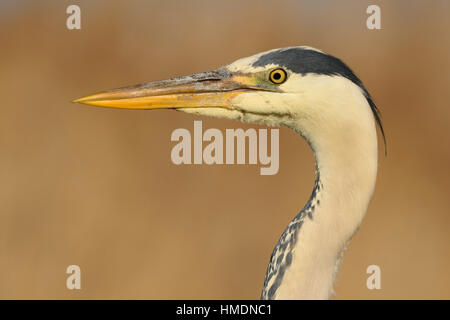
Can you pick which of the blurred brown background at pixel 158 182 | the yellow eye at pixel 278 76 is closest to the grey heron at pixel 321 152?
the yellow eye at pixel 278 76

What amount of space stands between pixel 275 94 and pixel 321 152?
0.92ft

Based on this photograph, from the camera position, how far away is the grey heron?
1.93 meters

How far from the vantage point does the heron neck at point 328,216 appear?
6.31ft

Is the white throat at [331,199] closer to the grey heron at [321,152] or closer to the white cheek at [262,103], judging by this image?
the grey heron at [321,152]

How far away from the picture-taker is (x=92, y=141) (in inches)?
327

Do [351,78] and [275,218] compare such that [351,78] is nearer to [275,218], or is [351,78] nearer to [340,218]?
[340,218]

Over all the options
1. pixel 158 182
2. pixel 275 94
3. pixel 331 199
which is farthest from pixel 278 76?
pixel 158 182

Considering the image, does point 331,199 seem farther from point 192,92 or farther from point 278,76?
point 192,92

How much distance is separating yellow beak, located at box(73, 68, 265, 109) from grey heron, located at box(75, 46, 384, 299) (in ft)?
0.32

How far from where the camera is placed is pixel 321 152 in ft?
6.48

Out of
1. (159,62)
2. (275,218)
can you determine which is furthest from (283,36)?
(275,218)

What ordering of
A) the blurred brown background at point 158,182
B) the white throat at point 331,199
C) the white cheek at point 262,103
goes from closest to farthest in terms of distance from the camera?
the white throat at point 331,199 → the white cheek at point 262,103 → the blurred brown background at point 158,182

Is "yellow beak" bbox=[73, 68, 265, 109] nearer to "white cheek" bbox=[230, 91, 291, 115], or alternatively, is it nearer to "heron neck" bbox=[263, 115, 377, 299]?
"white cheek" bbox=[230, 91, 291, 115]
